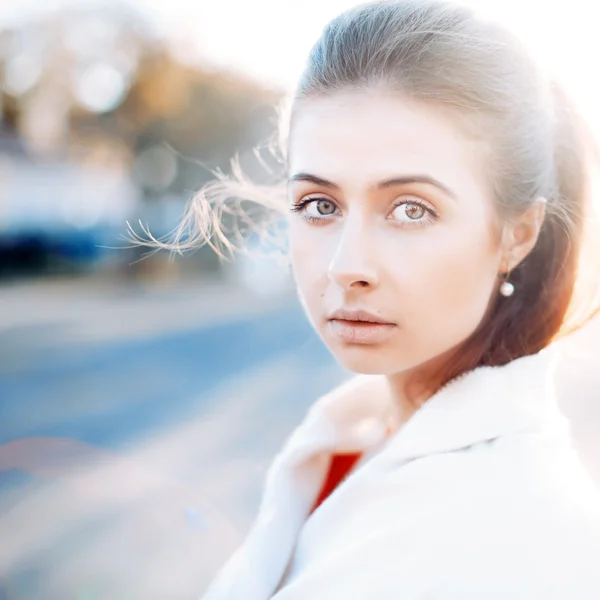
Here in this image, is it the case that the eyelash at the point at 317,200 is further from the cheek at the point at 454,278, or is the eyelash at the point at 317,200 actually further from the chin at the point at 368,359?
the chin at the point at 368,359

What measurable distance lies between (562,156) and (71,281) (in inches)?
668

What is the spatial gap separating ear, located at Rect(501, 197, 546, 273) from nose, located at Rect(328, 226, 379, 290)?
0.33 metres

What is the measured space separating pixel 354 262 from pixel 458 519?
522 mm

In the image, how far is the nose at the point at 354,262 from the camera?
5.14 ft

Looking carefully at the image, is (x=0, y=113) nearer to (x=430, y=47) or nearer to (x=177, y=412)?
(x=177, y=412)

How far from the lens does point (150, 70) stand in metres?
21.2

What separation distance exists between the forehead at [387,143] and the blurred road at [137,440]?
3236 millimetres

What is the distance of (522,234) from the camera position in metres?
1.76

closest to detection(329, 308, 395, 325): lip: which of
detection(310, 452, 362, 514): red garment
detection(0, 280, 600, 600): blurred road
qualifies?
detection(310, 452, 362, 514): red garment

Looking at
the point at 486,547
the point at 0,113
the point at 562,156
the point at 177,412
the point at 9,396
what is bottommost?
the point at 486,547

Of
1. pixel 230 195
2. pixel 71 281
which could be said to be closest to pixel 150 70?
pixel 71 281

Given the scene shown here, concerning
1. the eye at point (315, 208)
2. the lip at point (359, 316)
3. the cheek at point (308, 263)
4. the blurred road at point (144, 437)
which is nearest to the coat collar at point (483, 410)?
the lip at point (359, 316)

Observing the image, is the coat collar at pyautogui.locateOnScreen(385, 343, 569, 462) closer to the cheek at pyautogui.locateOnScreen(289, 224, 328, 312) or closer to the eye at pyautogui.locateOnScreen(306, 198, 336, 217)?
the cheek at pyautogui.locateOnScreen(289, 224, 328, 312)

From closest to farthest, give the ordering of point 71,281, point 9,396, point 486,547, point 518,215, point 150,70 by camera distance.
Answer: point 486,547, point 518,215, point 9,396, point 71,281, point 150,70
